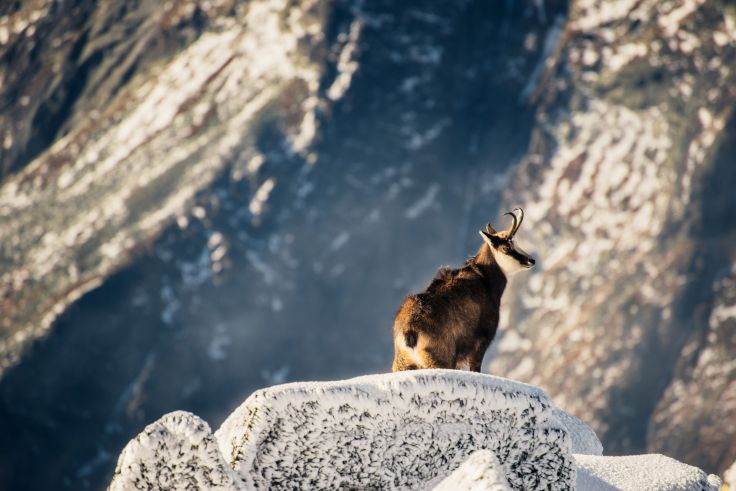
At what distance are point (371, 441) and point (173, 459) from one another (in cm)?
298

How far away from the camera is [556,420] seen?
14523mm

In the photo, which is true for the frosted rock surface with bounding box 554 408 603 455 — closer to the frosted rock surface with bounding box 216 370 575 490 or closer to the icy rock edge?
the icy rock edge

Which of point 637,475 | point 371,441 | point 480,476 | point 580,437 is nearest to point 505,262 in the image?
point 580,437

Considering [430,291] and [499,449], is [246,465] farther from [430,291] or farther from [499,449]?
[430,291]

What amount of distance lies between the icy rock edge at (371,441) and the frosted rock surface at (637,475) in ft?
2.80

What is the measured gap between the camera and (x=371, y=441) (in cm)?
1378

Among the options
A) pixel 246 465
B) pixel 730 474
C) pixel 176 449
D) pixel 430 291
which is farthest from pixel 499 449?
pixel 730 474

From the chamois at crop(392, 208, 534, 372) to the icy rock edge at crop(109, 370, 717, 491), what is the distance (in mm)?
4804

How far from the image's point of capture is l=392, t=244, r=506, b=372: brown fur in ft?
63.5

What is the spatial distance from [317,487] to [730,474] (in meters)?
11.9

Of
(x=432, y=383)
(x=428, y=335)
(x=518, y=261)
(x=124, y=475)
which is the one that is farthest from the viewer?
(x=518, y=261)

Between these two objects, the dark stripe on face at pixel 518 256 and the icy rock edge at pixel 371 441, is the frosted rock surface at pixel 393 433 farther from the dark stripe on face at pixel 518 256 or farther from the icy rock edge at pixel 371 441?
the dark stripe on face at pixel 518 256

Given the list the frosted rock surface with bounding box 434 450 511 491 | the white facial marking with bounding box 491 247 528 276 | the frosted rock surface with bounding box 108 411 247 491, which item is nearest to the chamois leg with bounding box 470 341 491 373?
the white facial marking with bounding box 491 247 528 276

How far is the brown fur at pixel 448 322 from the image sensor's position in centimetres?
1934
